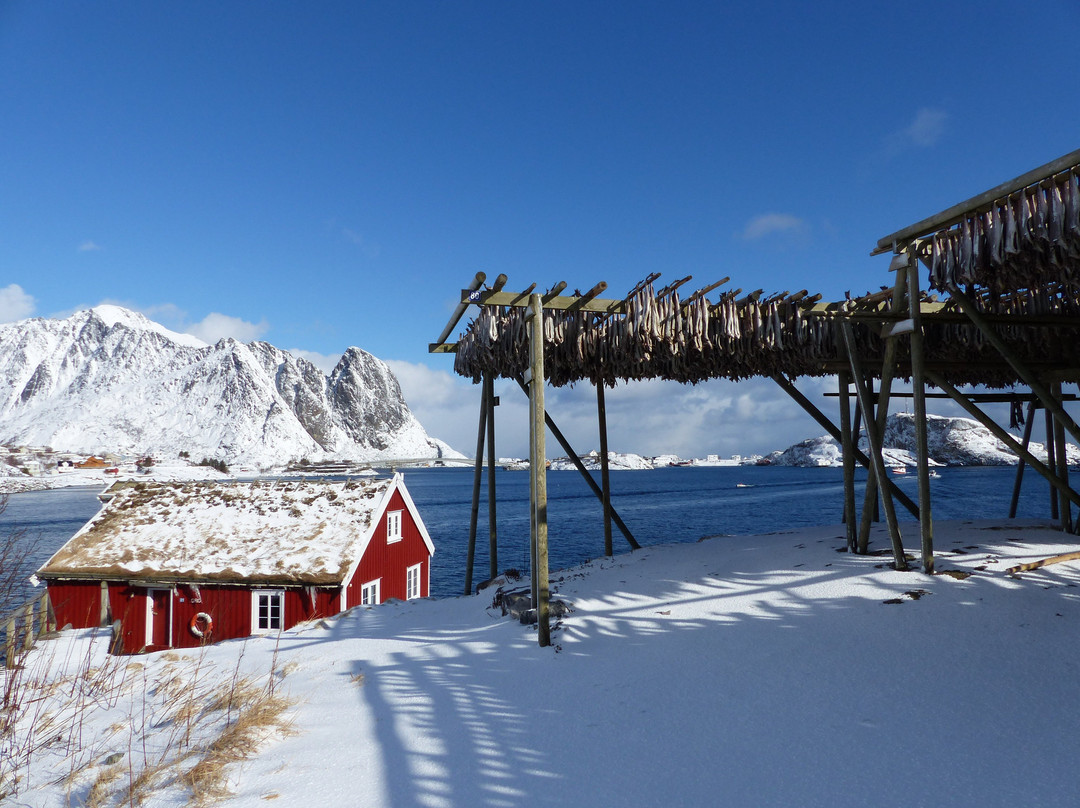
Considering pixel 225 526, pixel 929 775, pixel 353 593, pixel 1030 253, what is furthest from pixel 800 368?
pixel 225 526

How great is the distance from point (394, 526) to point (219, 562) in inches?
191

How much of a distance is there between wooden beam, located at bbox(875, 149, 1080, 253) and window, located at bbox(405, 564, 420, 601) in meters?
16.2

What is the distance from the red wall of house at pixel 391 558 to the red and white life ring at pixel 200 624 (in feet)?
10.9

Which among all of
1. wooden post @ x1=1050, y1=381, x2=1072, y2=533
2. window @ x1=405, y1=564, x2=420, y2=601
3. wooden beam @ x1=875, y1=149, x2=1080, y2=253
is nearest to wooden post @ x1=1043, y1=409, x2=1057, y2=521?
wooden post @ x1=1050, y1=381, x2=1072, y2=533

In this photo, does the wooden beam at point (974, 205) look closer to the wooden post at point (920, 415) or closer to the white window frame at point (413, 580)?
the wooden post at point (920, 415)

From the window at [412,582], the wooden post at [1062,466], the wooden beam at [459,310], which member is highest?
the wooden beam at [459,310]

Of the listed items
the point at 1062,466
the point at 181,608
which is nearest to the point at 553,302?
the point at 1062,466

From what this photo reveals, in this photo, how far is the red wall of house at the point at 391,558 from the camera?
15.7 meters

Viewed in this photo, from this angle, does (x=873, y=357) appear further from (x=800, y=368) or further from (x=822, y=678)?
(x=822, y=678)

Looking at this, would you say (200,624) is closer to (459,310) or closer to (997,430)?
(459,310)

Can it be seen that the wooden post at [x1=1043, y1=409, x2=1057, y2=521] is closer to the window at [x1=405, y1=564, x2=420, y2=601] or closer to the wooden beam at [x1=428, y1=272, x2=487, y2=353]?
the wooden beam at [x1=428, y1=272, x2=487, y2=353]

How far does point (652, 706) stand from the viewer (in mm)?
4496

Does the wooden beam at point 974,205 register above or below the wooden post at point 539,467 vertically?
above

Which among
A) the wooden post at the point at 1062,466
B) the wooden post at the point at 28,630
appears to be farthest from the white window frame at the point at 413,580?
the wooden post at the point at 1062,466
